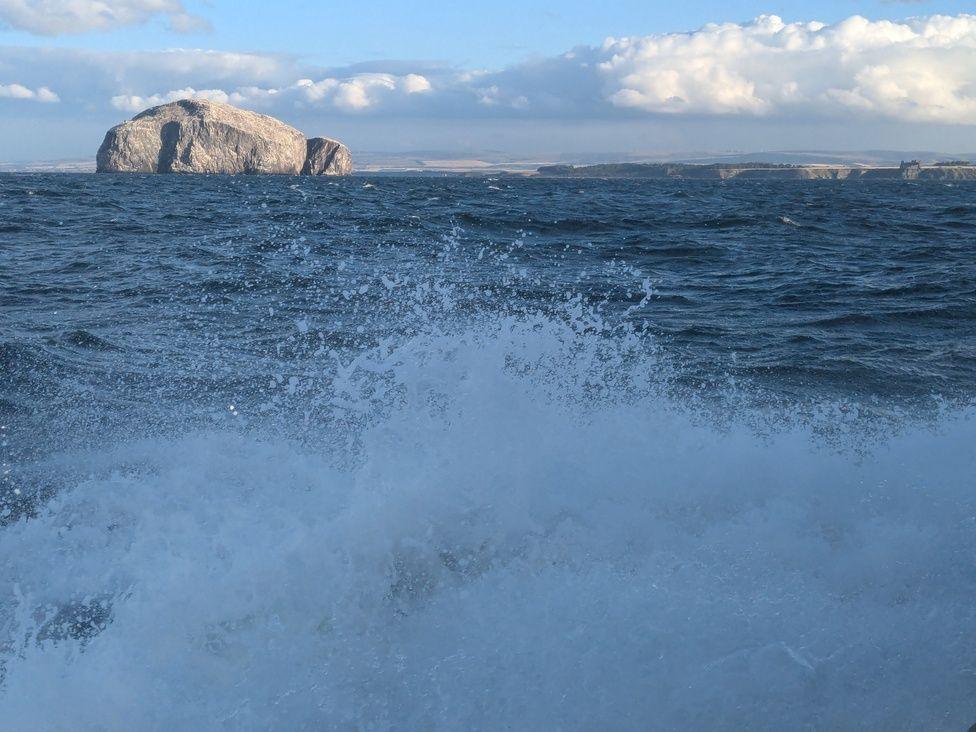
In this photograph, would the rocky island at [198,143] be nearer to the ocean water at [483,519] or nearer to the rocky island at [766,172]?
the rocky island at [766,172]

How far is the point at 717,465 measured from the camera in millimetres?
7145

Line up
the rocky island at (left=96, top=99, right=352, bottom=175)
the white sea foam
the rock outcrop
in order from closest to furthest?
the white sea foam, the rocky island at (left=96, top=99, right=352, bottom=175), the rock outcrop

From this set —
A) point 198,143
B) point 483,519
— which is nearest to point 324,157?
point 198,143

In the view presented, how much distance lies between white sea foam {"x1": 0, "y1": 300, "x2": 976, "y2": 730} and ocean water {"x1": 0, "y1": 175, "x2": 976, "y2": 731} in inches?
0.9

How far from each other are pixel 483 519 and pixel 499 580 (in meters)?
0.71

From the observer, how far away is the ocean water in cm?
475

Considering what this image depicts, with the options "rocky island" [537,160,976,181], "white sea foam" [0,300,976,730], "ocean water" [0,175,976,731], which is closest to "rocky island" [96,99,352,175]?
"rocky island" [537,160,976,181]

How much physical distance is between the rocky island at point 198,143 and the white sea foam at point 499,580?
15755 centimetres

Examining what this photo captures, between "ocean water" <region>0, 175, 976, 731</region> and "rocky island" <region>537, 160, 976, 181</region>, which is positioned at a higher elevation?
"rocky island" <region>537, 160, 976, 181</region>

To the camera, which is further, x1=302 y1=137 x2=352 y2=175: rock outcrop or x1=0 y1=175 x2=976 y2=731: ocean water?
x1=302 y1=137 x2=352 y2=175: rock outcrop

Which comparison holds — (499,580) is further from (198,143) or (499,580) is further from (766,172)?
(766,172)

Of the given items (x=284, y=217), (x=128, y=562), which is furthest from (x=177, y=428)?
(x=284, y=217)

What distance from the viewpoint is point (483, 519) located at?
20.6 feet

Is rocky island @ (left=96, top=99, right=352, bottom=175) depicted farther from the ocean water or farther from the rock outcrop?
the ocean water
